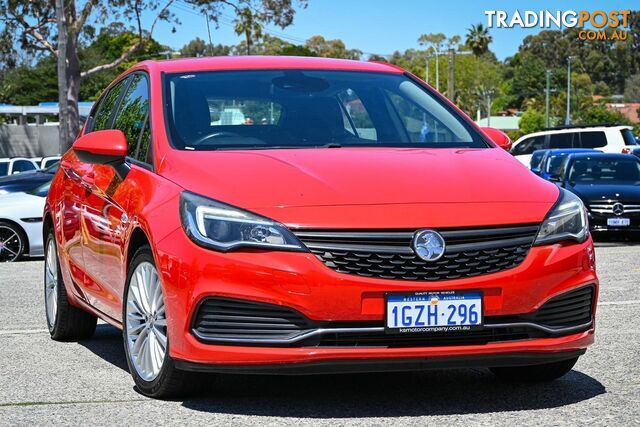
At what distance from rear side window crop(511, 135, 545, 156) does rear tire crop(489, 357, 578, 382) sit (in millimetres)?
33097

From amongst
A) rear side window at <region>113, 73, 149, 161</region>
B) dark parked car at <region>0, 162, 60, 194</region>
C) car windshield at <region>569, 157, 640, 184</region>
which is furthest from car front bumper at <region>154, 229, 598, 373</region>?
car windshield at <region>569, 157, 640, 184</region>

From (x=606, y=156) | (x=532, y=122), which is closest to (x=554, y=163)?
(x=606, y=156)

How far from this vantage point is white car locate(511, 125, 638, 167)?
37312 millimetres

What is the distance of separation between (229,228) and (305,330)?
51cm

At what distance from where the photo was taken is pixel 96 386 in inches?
253

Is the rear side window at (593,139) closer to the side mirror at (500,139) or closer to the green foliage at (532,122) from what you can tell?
the side mirror at (500,139)

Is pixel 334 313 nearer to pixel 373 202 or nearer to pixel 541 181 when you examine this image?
pixel 373 202

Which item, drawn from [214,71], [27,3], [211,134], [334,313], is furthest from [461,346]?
[27,3]

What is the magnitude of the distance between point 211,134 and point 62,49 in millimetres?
36616

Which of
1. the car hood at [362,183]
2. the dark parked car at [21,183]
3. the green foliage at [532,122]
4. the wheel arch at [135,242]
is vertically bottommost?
the green foliage at [532,122]

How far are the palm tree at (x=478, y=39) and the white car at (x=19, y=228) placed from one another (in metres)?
122

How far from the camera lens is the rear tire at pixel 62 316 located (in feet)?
26.7

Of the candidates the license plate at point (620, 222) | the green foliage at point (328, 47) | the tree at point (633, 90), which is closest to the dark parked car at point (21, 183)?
the license plate at point (620, 222)

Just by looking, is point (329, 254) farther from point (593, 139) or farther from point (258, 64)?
point (593, 139)
